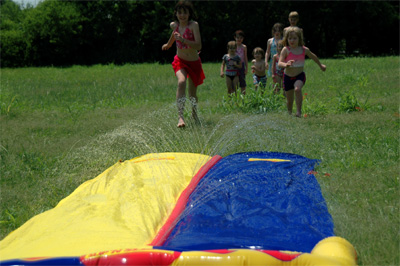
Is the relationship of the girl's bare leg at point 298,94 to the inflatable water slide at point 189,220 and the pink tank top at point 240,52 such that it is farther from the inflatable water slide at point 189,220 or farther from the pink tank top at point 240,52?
the inflatable water slide at point 189,220

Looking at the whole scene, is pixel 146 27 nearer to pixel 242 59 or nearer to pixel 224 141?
pixel 242 59

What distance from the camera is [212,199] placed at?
3.06 metres

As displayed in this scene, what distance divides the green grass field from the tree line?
42.5ft

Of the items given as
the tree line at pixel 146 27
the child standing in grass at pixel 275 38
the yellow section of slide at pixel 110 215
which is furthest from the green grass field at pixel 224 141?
the tree line at pixel 146 27

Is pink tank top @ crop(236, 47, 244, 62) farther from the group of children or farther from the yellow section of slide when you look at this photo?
the yellow section of slide

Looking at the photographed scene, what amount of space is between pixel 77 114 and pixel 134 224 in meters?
5.14

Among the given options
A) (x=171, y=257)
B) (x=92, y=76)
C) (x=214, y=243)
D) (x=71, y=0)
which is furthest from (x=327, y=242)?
(x=71, y=0)

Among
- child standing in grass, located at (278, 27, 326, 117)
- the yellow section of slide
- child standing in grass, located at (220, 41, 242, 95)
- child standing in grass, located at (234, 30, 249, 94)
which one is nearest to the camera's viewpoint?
the yellow section of slide

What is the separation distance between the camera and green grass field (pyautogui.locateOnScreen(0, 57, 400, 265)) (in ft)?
10.1

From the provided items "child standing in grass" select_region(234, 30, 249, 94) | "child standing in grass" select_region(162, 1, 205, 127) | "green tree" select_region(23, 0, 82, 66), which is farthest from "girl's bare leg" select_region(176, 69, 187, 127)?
"green tree" select_region(23, 0, 82, 66)

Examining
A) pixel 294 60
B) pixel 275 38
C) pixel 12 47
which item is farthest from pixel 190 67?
pixel 12 47

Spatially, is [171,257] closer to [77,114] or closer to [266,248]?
[266,248]

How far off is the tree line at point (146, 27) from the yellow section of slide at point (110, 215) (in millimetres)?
18652

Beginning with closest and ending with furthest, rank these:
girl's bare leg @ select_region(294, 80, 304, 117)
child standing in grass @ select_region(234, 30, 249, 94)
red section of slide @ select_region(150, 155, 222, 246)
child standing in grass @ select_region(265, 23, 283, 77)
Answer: red section of slide @ select_region(150, 155, 222, 246) < girl's bare leg @ select_region(294, 80, 304, 117) < child standing in grass @ select_region(234, 30, 249, 94) < child standing in grass @ select_region(265, 23, 283, 77)
